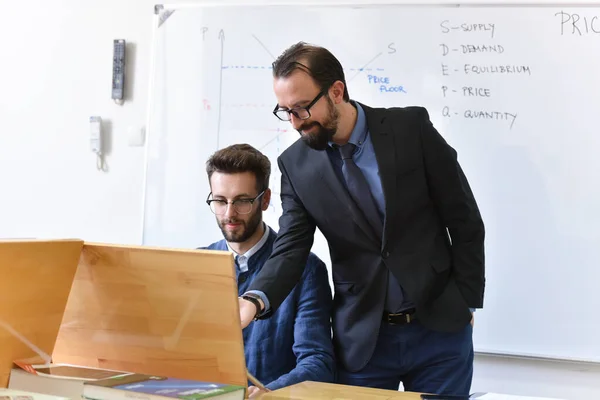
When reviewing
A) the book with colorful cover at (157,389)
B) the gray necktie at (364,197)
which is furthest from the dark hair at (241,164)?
the book with colorful cover at (157,389)

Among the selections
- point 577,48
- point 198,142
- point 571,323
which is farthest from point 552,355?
point 198,142

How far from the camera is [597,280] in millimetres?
2293

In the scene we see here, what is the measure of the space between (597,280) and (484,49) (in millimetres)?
831

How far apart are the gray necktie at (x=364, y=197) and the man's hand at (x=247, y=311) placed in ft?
1.25

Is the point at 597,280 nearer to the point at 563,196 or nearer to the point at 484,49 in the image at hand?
the point at 563,196

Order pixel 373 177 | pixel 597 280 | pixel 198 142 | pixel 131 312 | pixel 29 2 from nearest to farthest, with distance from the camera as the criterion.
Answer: pixel 131 312
pixel 373 177
pixel 597 280
pixel 198 142
pixel 29 2

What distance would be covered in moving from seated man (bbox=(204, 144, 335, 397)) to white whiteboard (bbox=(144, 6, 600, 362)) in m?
0.78

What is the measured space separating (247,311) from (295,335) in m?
0.27

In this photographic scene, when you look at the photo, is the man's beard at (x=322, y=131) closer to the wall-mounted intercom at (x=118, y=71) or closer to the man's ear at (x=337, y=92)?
the man's ear at (x=337, y=92)

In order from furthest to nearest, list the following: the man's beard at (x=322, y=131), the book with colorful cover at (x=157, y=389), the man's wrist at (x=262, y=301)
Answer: the man's beard at (x=322, y=131)
the man's wrist at (x=262, y=301)
the book with colorful cover at (x=157, y=389)

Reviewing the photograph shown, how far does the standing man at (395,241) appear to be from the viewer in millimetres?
1663

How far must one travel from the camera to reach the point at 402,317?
169 centimetres

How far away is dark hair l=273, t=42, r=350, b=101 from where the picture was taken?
159cm

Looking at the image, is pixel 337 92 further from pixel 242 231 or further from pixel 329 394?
pixel 329 394
